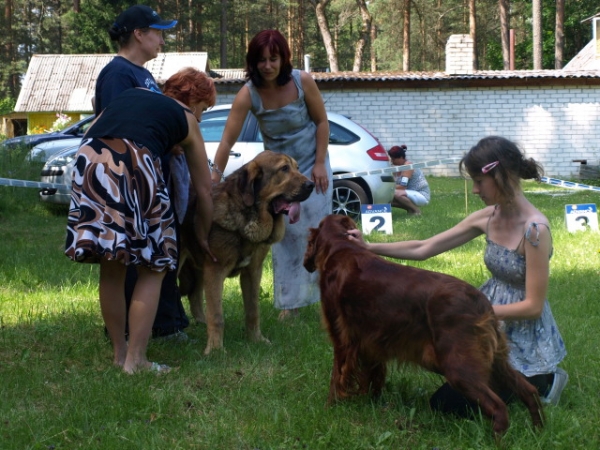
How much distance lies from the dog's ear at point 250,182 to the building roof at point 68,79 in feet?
106

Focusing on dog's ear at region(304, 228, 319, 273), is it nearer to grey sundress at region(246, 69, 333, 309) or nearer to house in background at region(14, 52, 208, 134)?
grey sundress at region(246, 69, 333, 309)

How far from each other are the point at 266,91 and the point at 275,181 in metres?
0.93

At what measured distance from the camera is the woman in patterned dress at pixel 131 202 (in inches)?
162

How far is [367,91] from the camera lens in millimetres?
25906

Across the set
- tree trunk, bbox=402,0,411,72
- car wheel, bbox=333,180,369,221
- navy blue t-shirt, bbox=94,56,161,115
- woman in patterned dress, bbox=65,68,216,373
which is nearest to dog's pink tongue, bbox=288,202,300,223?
woman in patterned dress, bbox=65,68,216,373

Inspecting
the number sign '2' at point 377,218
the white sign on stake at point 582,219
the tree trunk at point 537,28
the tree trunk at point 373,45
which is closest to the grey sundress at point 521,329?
the number sign '2' at point 377,218

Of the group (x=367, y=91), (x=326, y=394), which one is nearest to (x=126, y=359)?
(x=326, y=394)

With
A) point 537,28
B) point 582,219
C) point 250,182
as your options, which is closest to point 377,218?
point 582,219

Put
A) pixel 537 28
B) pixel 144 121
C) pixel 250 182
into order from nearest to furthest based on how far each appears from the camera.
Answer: pixel 144 121 < pixel 250 182 < pixel 537 28

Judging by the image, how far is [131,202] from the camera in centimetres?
416

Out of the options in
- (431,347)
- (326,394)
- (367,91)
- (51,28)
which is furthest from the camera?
(51,28)

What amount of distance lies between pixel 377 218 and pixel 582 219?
268 centimetres

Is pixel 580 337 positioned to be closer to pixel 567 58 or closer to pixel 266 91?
pixel 266 91

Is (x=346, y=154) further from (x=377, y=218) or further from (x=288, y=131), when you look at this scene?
(x=288, y=131)
